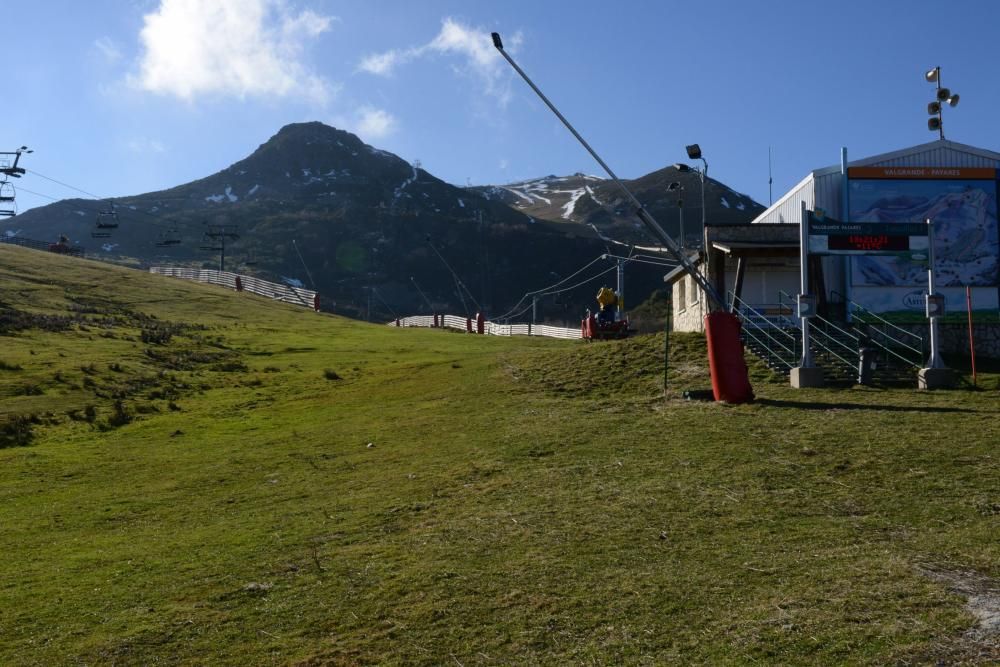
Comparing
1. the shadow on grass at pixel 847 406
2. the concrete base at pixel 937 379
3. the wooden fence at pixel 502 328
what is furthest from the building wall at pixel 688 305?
the wooden fence at pixel 502 328

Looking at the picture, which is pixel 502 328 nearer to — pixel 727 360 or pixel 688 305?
pixel 688 305

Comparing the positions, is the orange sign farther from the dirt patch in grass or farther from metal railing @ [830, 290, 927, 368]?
the dirt patch in grass

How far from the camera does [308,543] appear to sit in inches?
428

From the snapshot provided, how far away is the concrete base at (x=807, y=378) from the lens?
2009cm

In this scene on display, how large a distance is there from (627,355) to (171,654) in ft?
58.3

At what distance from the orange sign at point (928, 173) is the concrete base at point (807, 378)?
392 inches

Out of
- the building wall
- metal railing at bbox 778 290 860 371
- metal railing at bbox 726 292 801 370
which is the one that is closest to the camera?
metal railing at bbox 778 290 860 371

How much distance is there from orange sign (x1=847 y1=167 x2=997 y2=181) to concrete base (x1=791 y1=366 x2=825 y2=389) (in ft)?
32.7

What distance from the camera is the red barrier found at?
60.5 ft

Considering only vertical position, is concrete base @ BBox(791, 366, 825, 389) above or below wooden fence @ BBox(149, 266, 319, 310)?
below

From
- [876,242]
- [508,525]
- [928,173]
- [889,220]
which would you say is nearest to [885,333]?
[889,220]

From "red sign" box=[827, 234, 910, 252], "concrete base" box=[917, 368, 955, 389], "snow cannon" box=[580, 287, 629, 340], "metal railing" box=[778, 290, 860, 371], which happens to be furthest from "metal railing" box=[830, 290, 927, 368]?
"snow cannon" box=[580, 287, 629, 340]

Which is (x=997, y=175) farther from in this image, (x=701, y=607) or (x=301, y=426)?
(x=701, y=607)

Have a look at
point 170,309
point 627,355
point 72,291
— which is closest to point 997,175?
point 627,355
